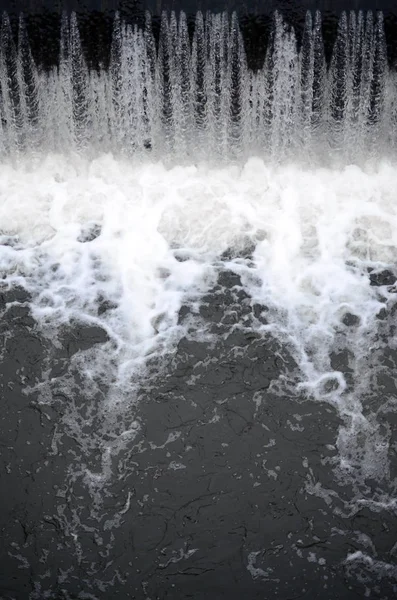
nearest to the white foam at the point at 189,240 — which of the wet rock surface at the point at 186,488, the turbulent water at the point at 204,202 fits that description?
the turbulent water at the point at 204,202

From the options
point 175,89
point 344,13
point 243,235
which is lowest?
point 243,235

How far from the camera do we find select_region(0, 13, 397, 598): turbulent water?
9.49 m

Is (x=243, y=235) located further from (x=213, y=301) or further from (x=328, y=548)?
(x=328, y=548)

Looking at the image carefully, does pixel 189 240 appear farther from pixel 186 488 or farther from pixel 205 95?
pixel 186 488

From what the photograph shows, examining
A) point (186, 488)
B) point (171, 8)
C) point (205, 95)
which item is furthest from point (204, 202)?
point (186, 488)

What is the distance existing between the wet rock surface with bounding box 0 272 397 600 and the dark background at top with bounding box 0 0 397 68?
4910mm

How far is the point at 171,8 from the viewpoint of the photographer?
11.1 metres

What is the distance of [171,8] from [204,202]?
3031mm

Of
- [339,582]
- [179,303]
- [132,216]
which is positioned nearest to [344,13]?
[132,216]

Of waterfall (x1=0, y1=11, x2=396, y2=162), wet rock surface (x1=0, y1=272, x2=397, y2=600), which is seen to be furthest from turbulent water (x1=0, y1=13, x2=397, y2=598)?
wet rock surface (x1=0, y1=272, x2=397, y2=600)

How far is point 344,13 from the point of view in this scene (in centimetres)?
1100

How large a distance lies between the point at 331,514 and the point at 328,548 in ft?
1.27

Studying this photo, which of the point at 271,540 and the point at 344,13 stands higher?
the point at 344,13

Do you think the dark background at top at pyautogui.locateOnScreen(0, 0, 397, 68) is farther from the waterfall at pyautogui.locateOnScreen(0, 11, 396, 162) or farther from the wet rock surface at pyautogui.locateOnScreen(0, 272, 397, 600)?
the wet rock surface at pyautogui.locateOnScreen(0, 272, 397, 600)
